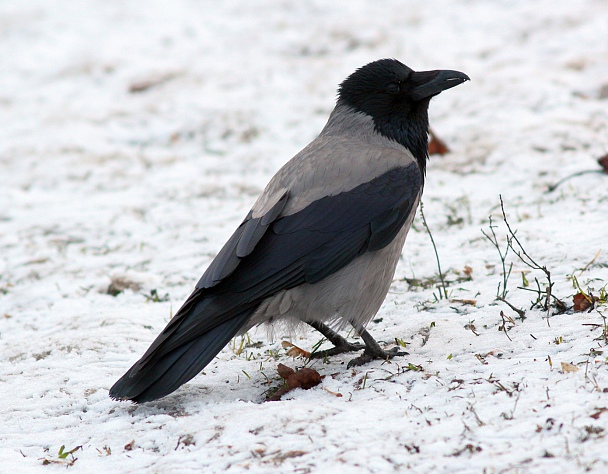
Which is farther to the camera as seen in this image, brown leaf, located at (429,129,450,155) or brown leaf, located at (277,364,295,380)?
brown leaf, located at (429,129,450,155)

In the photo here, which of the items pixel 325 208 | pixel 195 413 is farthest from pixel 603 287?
pixel 195 413

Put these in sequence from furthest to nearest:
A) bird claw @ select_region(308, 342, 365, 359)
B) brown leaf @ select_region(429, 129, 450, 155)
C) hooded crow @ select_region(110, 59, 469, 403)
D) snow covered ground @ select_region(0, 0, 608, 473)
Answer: brown leaf @ select_region(429, 129, 450, 155), bird claw @ select_region(308, 342, 365, 359), hooded crow @ select_region(110, 59, 469, 403), snow covered ground @ select_region(0, 0, 608, 473)

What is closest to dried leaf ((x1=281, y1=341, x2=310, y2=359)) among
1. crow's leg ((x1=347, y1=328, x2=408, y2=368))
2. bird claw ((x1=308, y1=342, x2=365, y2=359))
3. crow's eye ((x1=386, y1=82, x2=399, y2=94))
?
bird claw ((x1=308, y1=342, x2=365, y2=359))

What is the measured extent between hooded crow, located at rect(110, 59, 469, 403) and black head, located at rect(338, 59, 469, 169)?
16 millimetres

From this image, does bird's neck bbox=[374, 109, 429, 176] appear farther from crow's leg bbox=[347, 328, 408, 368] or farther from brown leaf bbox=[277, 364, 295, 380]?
brown leaf bbox=[277, 364, 295, 380]

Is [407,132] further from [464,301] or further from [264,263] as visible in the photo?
[264,263]

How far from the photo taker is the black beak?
17.1 feet

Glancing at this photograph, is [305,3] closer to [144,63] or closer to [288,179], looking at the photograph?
[144,63]

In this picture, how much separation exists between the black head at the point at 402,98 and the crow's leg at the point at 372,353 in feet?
4.56

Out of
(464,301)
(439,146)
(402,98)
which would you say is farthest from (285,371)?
(439,146)

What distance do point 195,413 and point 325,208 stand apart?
140cm

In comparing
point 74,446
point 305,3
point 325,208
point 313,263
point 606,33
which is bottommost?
point 74,446

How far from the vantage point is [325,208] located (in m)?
4.50

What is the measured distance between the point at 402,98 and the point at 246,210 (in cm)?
281
